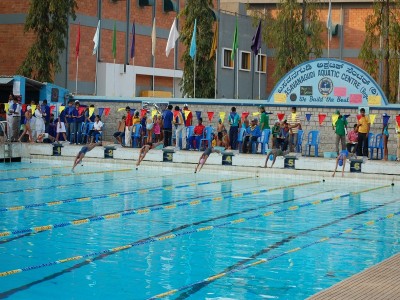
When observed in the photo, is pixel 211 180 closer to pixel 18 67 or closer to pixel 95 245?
pixel 95 245

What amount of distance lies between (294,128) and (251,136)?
1.37 m

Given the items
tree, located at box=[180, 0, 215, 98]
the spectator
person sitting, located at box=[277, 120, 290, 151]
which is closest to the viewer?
person sitting, located at box=[277, 120, 290, 151]

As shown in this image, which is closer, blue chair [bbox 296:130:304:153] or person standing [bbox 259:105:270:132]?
blue chair [bbox 296:130:304:153]

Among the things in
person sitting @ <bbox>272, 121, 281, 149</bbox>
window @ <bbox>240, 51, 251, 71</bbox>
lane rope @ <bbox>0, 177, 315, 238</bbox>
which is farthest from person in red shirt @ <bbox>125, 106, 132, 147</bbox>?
window @ <bbox>240, 51, 251, 71</bbox>

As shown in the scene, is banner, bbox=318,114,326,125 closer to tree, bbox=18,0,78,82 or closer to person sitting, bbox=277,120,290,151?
person sitting, bbox=277,120,290,151

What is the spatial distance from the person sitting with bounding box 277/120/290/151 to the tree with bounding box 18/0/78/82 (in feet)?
39.6

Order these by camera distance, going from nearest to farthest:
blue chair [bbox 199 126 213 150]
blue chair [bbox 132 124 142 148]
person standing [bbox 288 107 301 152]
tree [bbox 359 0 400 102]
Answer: person standing [bbox 288 107 301 152] → blue chair [bbox 199 126 213 150] → blue chair [bbox 132 124 142 148] → tree [bbox 359 0 400 102]

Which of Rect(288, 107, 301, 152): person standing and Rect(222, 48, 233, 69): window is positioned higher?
Rect(222, 48, 233, 69): window

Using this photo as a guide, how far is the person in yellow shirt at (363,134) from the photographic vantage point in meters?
26.1

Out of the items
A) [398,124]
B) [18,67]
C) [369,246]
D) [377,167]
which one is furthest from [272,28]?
[369,246]

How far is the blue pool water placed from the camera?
10.0 m

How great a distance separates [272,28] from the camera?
41969 millimetres

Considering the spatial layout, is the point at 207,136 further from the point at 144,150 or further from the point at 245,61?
the point at 245,61

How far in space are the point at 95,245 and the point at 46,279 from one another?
2380 mm
